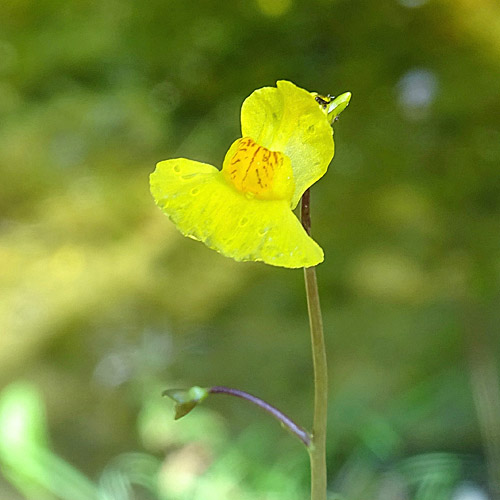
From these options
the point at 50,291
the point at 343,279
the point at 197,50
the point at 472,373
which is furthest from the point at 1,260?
the point at 472,373

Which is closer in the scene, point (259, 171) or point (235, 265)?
point (259, 171)

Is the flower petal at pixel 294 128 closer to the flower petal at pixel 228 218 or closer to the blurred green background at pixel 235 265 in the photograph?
the flower petal at pixel 228 218

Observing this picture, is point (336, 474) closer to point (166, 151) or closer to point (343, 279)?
point (343, 279)

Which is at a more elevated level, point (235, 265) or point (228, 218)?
point (228, 218)

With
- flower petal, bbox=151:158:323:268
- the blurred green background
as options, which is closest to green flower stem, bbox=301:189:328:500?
flower petal, bbox=151:158:323:268

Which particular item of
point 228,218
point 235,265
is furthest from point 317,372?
point 235,265

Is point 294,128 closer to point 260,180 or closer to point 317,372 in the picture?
point 260,180

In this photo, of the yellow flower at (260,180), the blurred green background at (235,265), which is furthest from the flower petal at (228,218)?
the blurred green background at (235,265)
